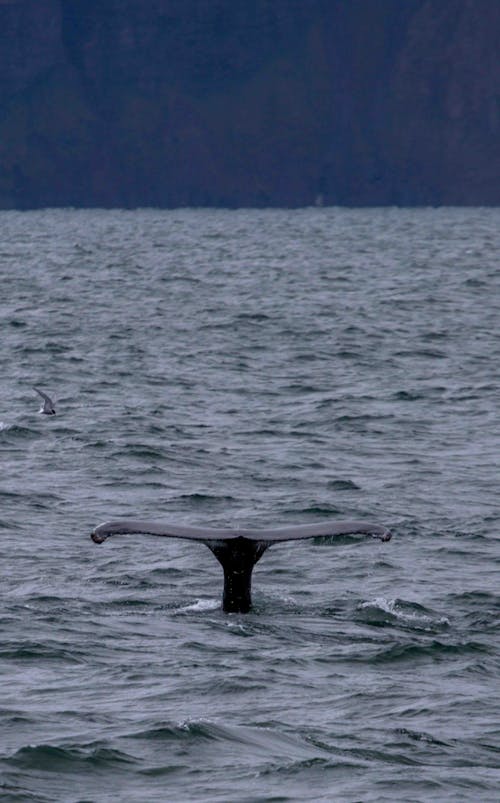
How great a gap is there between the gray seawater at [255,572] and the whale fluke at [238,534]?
0.76 metres

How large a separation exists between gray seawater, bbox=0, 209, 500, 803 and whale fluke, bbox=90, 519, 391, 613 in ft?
2.49

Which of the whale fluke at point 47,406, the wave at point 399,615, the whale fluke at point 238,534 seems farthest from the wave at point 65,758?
the whale fluke at point 47,406

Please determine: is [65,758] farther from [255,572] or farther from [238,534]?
[255,572]

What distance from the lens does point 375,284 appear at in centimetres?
6912

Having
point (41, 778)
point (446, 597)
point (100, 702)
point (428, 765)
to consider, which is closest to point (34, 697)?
point (100, 702)

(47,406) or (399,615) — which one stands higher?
(399,615)

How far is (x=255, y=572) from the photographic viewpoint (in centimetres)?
1972

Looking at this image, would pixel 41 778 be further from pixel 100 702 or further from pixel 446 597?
pixel 446 597

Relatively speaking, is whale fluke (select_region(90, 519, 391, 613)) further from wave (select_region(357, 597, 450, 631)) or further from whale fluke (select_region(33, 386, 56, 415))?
whale fluke (select_region(33, 386, 56, 415))

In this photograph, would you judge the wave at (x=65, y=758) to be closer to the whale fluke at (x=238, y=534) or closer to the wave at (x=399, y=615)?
the whale fluke at (x=238, y=534)

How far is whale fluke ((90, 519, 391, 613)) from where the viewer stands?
1503 centimetres

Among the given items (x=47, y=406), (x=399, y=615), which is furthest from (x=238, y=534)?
(x=47, y=406)

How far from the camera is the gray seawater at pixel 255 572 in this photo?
13172mm

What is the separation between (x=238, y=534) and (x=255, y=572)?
4256mm
